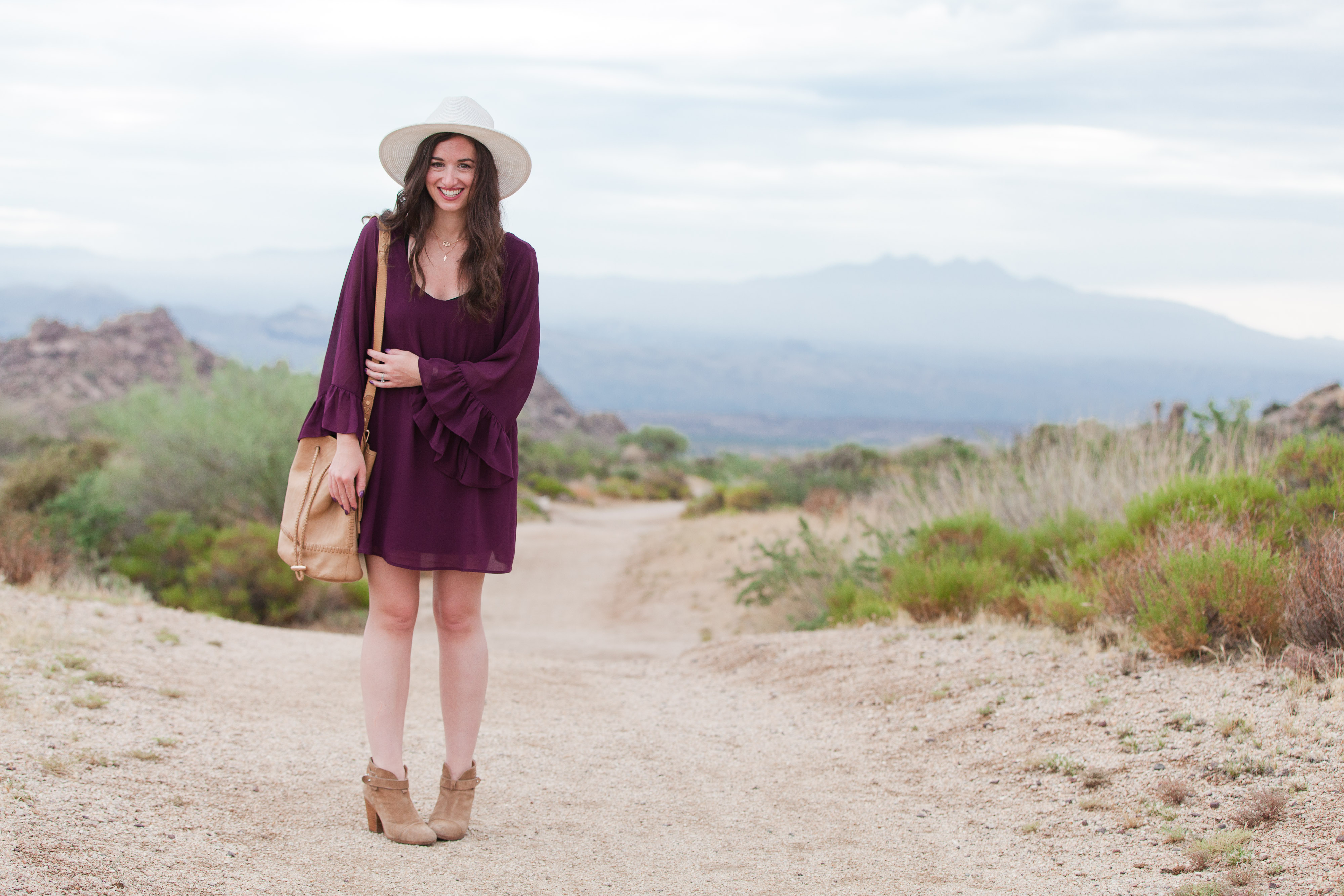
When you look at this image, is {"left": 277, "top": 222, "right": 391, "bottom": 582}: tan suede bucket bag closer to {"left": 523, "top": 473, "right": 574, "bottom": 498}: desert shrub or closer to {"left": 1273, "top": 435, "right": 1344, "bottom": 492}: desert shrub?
{"left": 1273, "top": 435, "right": 1344, "bottom": 492}: desert shrub

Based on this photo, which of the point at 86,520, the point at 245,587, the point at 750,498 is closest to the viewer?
the point at 245,587

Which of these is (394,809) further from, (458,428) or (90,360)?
(90,360)

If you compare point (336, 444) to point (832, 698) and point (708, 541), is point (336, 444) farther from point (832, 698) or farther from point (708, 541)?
point (708, 541)

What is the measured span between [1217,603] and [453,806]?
3.52 metres

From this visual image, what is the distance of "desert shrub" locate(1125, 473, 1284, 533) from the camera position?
643 cm

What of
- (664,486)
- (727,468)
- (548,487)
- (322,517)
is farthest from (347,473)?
(727,468)

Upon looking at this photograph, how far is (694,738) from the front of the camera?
5.35 metres

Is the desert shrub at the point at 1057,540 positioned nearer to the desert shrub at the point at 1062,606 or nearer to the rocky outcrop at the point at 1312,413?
the desert shrub at the point at 1062,606

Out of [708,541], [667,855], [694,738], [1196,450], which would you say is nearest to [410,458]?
[667,855]

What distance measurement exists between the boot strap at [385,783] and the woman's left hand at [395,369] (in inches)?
49.4

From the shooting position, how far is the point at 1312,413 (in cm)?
1298

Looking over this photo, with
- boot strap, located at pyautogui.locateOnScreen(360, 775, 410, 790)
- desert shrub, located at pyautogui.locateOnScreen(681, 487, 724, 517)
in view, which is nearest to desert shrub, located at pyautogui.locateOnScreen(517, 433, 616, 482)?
desert shrub, located at pyautogui.locateOnScreen(681, 487, 724, 517)

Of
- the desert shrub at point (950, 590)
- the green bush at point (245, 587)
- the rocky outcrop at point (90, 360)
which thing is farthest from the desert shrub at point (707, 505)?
the rocky outcrop at point (90, 360)

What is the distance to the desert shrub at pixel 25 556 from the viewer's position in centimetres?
823
